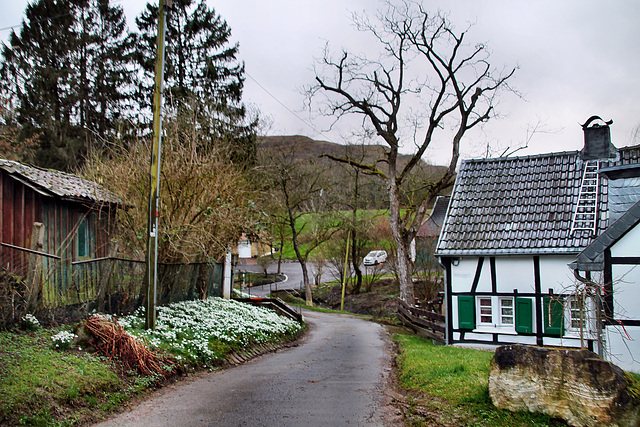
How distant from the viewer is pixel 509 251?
16.5 metres

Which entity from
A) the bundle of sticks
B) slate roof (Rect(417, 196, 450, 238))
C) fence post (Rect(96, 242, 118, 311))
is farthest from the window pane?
slate roof (Rect(417, 196, 450, 238))

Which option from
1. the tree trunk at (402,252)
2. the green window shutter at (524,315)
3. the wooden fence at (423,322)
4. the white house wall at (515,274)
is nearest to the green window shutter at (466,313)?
the white house wall at (515,274)

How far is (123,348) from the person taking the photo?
30.3 feet

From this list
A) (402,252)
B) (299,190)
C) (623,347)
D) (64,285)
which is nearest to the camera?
(64,285)

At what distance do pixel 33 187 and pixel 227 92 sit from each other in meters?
20.0

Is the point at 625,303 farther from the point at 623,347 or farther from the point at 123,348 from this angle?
the point at 123,348

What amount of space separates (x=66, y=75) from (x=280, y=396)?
26093 millimetres

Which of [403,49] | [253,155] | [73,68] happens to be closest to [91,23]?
[73,68]

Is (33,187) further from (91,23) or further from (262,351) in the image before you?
(91,23)

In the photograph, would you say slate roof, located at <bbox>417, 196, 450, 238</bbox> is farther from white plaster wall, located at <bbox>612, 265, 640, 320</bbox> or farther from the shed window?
the shed window

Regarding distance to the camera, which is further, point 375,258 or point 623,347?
point 375,258

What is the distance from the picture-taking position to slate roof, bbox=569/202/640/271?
40.6 ft

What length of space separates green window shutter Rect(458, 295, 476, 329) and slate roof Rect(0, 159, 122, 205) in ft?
36.9

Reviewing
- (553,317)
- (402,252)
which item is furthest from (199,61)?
(553,317)
